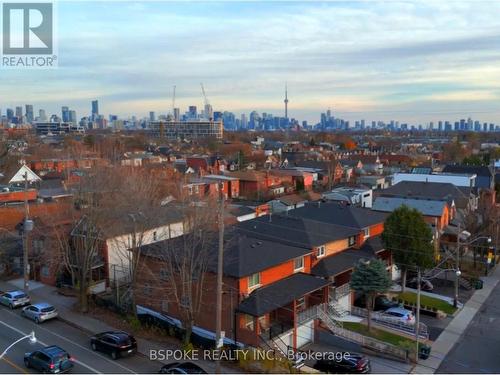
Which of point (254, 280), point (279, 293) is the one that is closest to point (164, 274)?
point (254, 280)

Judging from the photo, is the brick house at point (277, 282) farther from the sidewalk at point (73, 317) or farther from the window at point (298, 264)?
the sidewalk at point (73, 317)

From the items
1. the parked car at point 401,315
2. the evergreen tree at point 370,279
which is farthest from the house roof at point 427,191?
the evergreen tree at point 370,279

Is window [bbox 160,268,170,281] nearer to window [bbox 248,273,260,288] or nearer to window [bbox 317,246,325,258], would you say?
window [bbox 248,273,260,288]

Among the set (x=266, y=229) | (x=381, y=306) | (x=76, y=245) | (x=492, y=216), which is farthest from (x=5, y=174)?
(x=492, y=216)

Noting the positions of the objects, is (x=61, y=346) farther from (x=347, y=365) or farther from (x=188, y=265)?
(x=347, y=365)

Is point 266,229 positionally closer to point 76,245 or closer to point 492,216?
point 76,245

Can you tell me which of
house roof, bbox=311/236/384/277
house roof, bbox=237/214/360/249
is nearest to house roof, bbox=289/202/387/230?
house roof, bbox=237/214/360/249
